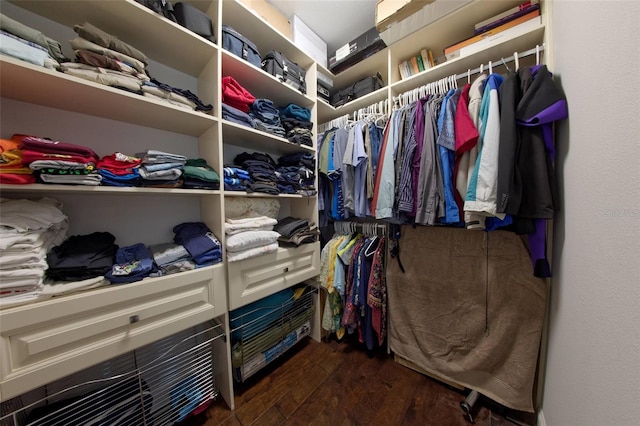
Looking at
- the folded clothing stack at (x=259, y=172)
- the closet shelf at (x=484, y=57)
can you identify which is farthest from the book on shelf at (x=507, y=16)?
the folded clothing stack at (x=259, y=172)

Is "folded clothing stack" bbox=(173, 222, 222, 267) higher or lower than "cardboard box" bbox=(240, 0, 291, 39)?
lower

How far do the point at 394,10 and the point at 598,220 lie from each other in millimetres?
1392

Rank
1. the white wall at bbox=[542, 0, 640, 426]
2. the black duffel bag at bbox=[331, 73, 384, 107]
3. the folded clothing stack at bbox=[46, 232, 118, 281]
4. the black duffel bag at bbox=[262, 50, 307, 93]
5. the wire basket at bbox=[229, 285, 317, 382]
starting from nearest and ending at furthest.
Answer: the white wall at bbox=[542, 0, 640, 426] < the folded clothing stack at bbox=[46, 232, 118, 281] < the wire basket at bbox=[229, 285, 317, 382] < the black duffel bag at bbox=[262, 50, 307, 93] < the black duffel bag at bbox=[331, 73, 384, 107]

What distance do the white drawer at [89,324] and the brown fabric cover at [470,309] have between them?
124 cm

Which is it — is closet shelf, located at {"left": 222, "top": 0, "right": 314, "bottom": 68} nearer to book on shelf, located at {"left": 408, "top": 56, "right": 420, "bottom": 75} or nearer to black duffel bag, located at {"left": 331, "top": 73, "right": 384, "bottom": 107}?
black duffel bag, located at {"left": 331, "top": 73, "right": 384, "bottom": 107}

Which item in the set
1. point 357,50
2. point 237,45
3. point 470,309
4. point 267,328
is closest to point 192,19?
point 237,45

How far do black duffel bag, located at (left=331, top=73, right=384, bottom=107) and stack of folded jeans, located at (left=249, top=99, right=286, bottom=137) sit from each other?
2.22 ft

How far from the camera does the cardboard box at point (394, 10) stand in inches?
43.4

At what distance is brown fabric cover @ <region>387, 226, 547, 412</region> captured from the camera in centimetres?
99

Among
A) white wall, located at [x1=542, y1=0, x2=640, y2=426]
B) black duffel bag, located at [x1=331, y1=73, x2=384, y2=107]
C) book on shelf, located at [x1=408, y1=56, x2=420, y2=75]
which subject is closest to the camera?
white wall, located at [x1=542, y1=0, x2=640, y2=426]

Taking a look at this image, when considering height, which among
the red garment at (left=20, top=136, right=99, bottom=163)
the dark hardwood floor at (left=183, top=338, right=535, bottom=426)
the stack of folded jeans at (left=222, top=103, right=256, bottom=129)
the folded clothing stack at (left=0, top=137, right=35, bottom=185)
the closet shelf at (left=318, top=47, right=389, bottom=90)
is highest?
the closet shelf at (left=318, top=47, right=389, bottom=90)

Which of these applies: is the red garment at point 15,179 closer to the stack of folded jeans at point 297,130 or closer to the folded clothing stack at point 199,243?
the folded clothing stack at point 199,243

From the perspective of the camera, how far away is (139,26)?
88 centimetres

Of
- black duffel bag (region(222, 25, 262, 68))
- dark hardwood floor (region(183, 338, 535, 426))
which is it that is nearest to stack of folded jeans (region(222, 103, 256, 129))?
black duffel bag (region(222, 25, 262, 68))
